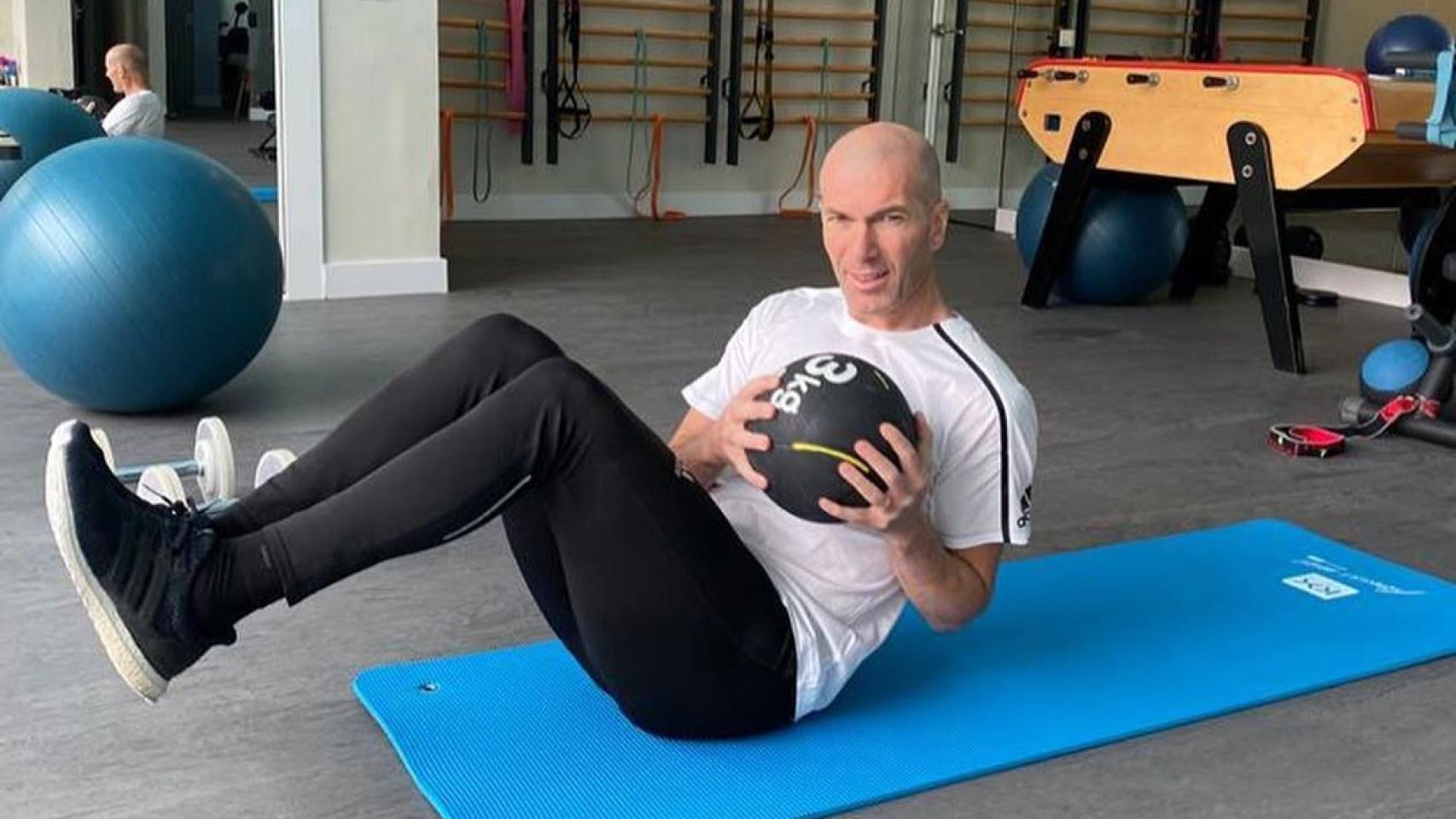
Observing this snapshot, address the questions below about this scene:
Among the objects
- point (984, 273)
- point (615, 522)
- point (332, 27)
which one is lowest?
point (984, 273)

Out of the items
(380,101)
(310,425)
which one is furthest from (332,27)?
(310,425)

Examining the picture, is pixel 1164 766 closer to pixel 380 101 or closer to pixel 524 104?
pixel 380 101

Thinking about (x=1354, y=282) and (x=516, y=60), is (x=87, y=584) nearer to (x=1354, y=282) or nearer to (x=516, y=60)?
(x=1354, y=282)

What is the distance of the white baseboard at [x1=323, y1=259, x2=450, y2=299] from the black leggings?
365 cm

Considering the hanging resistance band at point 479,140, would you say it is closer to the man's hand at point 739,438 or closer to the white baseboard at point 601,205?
the white baseboard at point 601,205

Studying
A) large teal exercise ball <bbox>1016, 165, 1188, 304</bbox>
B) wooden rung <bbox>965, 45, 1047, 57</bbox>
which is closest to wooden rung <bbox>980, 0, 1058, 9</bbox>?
wooden rung <bbox>965, 45, 1047, 57</bbox>

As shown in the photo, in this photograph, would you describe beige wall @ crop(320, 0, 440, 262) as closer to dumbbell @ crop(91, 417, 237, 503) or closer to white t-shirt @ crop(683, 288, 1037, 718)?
dumbbell @ crop(91, 417, 237, 503)

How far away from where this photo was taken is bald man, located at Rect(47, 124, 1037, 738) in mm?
1606

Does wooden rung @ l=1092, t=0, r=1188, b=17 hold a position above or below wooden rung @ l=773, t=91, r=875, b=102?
above

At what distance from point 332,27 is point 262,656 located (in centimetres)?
346

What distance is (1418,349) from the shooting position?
4055mm

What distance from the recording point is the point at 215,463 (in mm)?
2924

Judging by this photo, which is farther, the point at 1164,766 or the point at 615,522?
the point at 1164,766

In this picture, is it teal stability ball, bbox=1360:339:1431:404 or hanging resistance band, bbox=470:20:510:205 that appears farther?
hanging resistance band, bbox=470:20:510:205
